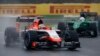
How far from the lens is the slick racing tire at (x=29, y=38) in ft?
52.4

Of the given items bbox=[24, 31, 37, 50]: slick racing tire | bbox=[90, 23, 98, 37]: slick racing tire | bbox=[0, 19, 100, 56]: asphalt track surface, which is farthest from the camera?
bbox=[90, 23, 98, 37]: slick racing tire

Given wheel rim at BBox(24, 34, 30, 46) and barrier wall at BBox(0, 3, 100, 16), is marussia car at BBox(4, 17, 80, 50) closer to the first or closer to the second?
wheel rim at BBox(24, 34, 30, 46)

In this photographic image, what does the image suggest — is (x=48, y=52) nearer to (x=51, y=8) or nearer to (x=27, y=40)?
(x=27, y=40)

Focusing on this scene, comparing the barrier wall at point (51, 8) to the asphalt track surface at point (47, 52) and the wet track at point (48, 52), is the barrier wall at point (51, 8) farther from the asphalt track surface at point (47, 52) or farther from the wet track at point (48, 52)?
the wet track at point (48, 52)

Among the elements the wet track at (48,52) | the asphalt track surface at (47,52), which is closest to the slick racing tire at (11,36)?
the asphalt track surface at (47,52)

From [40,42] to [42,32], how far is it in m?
0.60

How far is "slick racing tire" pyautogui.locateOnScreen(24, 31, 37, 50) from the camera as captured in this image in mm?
15964

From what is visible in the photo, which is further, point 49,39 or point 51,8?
point 51,8

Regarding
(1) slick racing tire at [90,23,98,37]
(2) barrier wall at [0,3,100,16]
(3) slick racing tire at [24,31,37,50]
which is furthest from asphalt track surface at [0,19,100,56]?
(2) barrier wall at [0,3,100,16]

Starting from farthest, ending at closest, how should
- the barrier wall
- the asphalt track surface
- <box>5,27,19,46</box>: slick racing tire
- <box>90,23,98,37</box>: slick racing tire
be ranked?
the barrier wall → <box>90,23,98,37</box>: slick racing tire → <box>5,27,19,46</box>: slick racing tire → the asphalt track surface

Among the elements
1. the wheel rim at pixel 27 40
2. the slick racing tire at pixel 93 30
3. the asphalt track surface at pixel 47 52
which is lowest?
the slick racing tire at pixel 93 30

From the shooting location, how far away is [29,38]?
15984mm

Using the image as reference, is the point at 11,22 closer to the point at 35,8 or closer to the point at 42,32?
the point at 35,8

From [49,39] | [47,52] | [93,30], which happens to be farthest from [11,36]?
[93,30]
